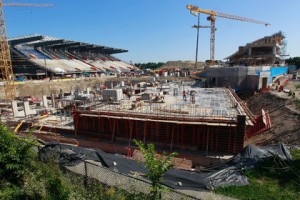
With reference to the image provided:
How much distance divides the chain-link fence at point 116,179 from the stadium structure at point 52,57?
196 feet

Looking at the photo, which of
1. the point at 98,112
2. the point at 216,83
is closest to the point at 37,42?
the point at 216,83

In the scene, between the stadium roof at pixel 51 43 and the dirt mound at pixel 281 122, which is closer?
the dirt mound at pixel 281 122

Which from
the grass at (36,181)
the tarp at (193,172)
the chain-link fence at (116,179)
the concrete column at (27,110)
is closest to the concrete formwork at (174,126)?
the tarp at (193,172)

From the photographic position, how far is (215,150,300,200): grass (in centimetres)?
792

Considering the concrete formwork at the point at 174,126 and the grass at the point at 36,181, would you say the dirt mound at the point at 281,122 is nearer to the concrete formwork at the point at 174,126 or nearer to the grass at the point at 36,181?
the concrete formwork at the point at 174,126

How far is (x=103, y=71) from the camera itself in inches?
3258

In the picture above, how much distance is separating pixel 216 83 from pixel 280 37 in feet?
193

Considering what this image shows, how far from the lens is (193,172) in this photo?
10055mm

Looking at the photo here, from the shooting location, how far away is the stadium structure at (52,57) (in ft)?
211

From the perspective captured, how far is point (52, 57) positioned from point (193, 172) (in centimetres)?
8016

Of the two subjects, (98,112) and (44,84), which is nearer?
(98,112)

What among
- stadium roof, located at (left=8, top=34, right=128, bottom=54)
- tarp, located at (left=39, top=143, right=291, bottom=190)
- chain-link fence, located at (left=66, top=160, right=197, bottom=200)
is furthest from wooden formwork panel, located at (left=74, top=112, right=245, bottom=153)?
stadium roof, located at (left=8, top=34, right=128, bottom=54)

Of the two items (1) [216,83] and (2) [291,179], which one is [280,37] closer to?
(1) [216,83]

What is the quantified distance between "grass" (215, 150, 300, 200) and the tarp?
295mm
